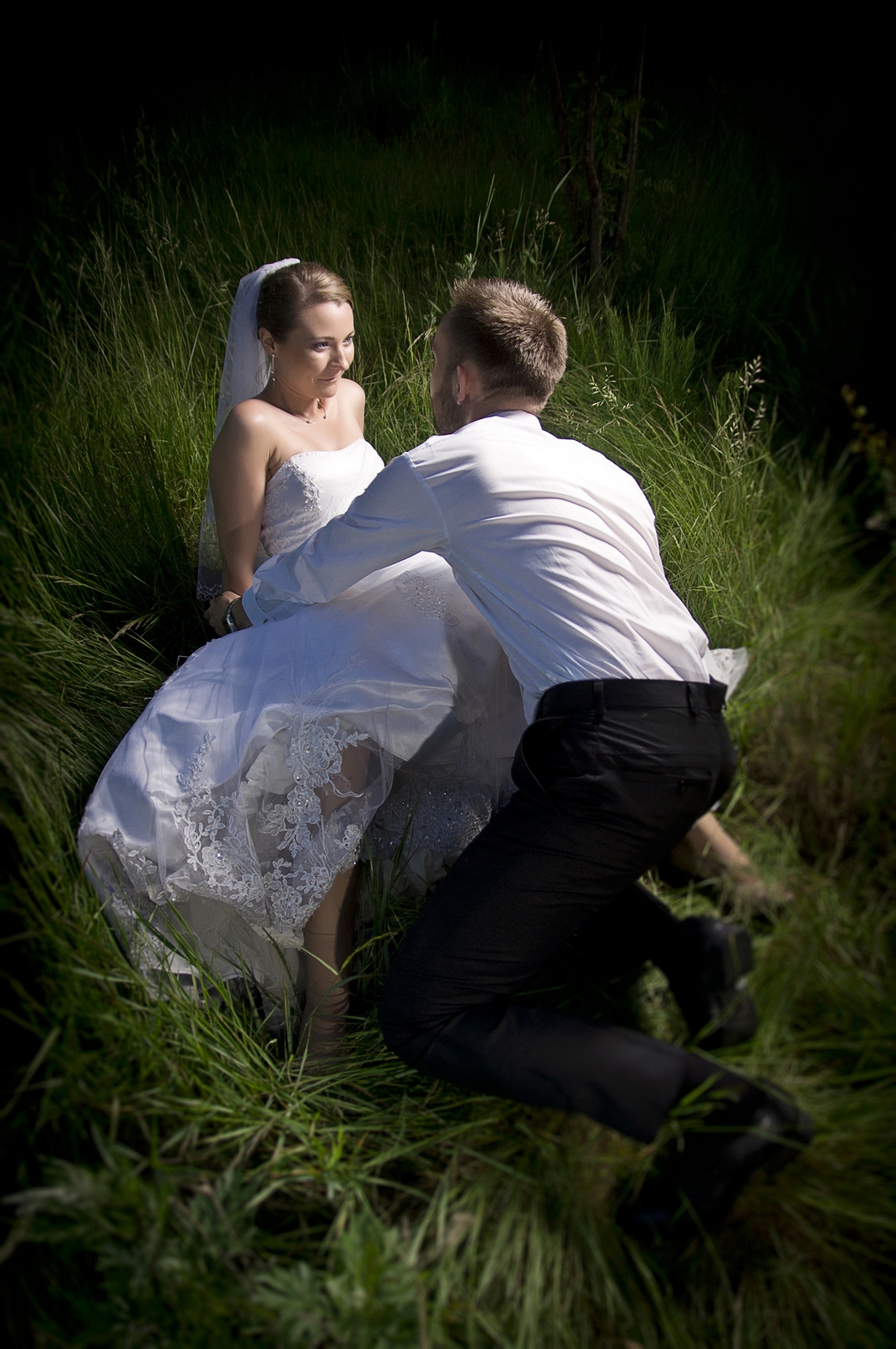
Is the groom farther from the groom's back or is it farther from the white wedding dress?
the white wedding dress

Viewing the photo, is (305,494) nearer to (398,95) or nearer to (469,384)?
(469,384)

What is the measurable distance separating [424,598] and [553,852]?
75 cm

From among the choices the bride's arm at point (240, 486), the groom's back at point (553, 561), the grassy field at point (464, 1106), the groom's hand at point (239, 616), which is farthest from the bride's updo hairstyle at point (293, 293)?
the groom's back at point (553, 561)

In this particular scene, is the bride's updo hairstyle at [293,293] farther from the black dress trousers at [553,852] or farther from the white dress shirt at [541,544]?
the black dress trousers at [553,852]

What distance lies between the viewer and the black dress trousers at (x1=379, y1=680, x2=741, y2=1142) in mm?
1481

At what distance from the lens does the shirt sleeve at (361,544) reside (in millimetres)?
1701

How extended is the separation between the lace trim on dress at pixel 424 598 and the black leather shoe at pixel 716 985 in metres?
0.98

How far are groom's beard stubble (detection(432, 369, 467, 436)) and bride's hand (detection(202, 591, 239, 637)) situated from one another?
0.91 meters

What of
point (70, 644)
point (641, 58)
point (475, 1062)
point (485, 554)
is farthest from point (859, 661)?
point (641, 58)

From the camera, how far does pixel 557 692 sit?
1.56 meters

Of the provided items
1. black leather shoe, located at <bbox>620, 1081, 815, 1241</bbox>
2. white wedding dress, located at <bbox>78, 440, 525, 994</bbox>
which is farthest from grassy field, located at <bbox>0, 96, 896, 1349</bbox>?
white wedding dress, located at <bbox>78, 440, 525, 994</bbox>

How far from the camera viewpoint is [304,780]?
1.81m

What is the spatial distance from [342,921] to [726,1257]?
41.7 inches

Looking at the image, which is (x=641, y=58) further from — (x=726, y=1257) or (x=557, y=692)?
(x=726, y=1257)
